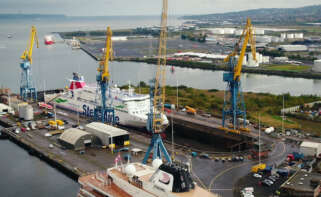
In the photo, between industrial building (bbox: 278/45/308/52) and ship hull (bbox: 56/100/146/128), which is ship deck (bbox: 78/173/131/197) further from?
industrial building (bbox: 278/45/308/52)

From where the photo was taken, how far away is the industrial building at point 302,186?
19.5 m

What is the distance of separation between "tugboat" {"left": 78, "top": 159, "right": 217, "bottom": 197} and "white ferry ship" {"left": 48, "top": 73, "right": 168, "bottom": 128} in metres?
14.0

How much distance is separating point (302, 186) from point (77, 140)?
617 inches

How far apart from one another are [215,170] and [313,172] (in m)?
5.62

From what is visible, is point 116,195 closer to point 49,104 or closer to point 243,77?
point 49,104

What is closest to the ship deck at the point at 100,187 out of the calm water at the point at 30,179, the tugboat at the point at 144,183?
the tugboat at the point at 144,183

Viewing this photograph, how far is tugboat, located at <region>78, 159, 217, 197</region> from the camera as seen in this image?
15430 mm

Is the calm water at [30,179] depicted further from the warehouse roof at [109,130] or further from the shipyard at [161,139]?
the warehouse roof at [109,130]

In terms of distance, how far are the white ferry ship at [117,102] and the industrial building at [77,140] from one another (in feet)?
19.8

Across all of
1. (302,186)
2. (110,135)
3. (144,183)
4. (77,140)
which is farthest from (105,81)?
(302,186)

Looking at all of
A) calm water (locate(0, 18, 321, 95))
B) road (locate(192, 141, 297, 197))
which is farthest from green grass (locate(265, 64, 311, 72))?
road (locate(192, 141, 297, 197))

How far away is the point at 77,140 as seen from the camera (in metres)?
28.5

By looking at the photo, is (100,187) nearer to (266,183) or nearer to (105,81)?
(266,183)

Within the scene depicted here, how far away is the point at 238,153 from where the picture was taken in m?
27.5
